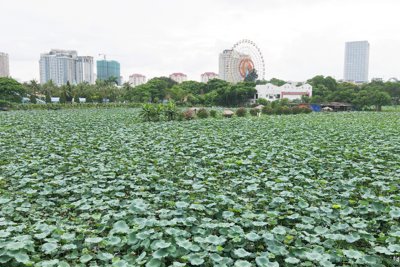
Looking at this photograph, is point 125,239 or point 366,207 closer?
point 125,239

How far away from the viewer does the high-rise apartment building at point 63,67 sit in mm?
88062

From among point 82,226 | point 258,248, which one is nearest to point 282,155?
point 258,248

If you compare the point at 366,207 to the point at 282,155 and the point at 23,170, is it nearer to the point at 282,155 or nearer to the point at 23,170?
the point at 282,155

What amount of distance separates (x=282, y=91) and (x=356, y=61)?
293 feet

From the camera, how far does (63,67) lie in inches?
3509

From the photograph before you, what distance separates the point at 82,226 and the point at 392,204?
137 inches

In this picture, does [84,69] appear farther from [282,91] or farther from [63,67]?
[282,91]

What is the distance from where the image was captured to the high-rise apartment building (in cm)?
8806

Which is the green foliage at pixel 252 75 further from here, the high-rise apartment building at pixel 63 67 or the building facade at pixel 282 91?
the high-rise apartment building at pixel 63 67

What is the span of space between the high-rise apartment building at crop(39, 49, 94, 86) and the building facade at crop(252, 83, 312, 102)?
49393 millimetres

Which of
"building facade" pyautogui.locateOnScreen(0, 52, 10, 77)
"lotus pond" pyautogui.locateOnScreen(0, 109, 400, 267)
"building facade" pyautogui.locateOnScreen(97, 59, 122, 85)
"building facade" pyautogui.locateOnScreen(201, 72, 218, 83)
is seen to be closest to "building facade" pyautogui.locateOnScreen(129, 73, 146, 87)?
"building facade" pyautogui.locateOnScreen(97, 59, 122, 85)

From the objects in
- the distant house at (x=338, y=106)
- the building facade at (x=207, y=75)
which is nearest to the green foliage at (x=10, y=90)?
the distant house at (x=338, y=106)

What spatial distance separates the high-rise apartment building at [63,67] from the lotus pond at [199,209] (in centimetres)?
8567

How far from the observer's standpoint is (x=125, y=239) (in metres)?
3.10
